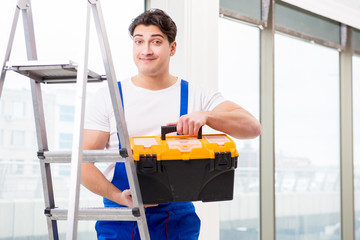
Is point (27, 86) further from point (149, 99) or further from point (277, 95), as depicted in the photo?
point (277, 95)

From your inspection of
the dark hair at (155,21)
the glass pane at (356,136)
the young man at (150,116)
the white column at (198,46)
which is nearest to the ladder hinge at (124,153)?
the young man at (150,116)

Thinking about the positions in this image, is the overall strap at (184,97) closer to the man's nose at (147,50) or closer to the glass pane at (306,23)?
the man's nose at (147,50)

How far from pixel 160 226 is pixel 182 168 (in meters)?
0.30

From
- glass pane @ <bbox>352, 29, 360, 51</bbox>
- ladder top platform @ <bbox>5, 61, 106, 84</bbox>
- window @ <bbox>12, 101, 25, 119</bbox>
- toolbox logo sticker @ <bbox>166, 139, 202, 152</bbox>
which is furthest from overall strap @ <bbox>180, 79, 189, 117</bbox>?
glass pane @ <bbox>352, 29, 360, 51</bbox>

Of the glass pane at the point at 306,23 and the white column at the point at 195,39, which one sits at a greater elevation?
the glass pane at the point at 306,23

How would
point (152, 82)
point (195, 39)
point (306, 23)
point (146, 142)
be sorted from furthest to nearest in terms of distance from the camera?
point (306, 23) < point (195, 39) < point (152, 82) < point (146, 142)

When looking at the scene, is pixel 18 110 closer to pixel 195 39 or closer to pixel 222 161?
pixel 195 39

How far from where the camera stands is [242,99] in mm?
3457

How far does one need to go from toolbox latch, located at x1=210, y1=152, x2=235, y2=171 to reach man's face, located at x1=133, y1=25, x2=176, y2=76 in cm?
39

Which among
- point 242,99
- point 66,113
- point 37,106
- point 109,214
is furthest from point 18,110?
point 242,99

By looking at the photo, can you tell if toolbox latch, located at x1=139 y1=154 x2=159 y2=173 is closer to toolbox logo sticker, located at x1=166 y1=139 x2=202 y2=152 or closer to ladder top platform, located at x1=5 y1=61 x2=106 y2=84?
toolbox logo sticker, located at x1=166 y1=139 x2=202 y2=152

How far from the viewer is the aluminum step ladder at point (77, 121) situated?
112 cm

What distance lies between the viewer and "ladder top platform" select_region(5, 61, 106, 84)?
116 centimetres

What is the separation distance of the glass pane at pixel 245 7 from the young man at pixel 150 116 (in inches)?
68.7
